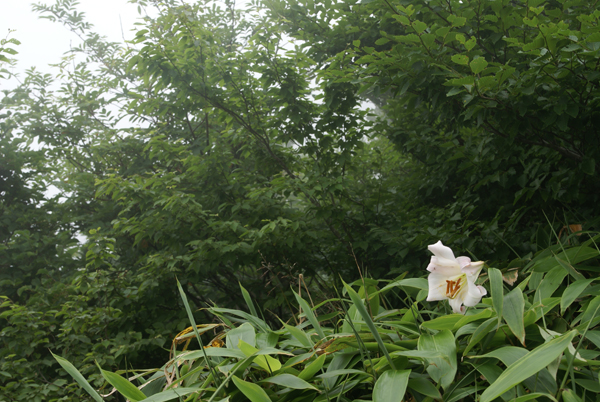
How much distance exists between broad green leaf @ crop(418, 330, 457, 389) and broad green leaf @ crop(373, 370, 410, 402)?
5 cm

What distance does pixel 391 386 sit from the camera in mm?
663

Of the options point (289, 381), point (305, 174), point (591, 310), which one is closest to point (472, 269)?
point (591, 310)

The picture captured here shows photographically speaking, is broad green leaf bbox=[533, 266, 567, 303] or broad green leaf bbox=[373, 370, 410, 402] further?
broad green leaf bbox=[533, 266, 567, 303]

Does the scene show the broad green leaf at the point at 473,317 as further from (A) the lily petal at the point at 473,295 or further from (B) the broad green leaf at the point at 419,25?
(B) the broad green leaf at the point at 419,25

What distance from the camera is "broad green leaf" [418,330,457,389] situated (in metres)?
0.67

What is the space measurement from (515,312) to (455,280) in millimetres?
147

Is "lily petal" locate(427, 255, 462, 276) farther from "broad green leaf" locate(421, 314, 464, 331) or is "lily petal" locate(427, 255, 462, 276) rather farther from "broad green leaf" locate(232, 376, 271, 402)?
"broad green leaf" locate(232, 376, 271, 402)

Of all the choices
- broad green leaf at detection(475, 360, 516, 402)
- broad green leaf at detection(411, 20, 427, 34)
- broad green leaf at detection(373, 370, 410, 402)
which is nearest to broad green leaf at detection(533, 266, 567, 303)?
broad green leaf at detection(475, 360, 516, 402)

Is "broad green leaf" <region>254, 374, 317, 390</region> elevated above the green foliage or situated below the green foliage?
above

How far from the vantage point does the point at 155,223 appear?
3.28 metres

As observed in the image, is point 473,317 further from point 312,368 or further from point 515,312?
point 312,368

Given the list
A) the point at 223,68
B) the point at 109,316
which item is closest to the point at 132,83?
the point at 223,68

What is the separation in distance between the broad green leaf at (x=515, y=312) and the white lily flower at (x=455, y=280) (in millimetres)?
58

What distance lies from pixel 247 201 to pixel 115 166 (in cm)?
222
